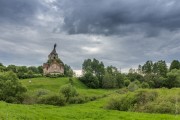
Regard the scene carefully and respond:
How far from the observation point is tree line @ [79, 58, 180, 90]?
142137 mm

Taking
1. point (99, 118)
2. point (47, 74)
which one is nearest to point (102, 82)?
point (47, 74)

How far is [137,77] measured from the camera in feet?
562

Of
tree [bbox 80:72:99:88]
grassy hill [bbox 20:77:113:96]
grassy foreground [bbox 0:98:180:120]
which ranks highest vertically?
tree [bbox 80:72:99:88]

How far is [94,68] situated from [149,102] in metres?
133

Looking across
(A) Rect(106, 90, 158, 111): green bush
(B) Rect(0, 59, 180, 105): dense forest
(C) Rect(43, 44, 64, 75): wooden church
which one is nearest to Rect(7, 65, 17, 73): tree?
(B) Rect(0, 59, 180, 105): dense forest

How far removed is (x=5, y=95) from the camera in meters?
78.4

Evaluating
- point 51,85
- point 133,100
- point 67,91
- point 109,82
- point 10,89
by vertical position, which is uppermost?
point 109,82

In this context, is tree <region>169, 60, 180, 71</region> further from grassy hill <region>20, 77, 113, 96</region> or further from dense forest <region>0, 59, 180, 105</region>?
grassy hill <region>20, 77, 113, 96</region>

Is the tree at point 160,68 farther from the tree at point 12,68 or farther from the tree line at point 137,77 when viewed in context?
the tree at point 12,68

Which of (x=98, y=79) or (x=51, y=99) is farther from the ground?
(x=98, y=79)

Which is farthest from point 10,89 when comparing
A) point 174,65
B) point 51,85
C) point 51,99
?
point 174,65

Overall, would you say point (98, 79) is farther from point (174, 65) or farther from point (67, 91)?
point (67, 91)

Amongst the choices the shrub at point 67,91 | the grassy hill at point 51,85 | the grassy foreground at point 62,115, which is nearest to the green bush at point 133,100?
the grassy foreground at point 62,115

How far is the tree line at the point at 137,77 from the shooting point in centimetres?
14214
